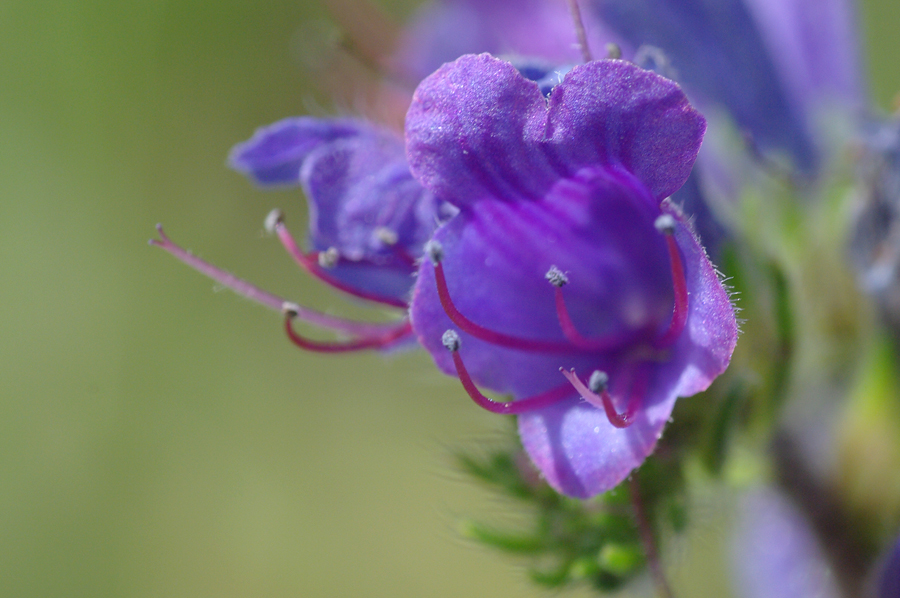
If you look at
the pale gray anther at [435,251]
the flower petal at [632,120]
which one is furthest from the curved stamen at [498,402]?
the flower petal at [632,120]

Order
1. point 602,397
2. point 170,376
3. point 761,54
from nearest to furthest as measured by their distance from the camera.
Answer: point 602,397, point 761,54, point 170,376

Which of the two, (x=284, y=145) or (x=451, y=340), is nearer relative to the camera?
(x=451, y=340)

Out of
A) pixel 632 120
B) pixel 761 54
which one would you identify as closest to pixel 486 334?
pixel 632 120

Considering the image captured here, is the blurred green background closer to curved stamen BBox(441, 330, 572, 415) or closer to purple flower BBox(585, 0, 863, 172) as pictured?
purple flower BBox(585, 0, 863, 172)

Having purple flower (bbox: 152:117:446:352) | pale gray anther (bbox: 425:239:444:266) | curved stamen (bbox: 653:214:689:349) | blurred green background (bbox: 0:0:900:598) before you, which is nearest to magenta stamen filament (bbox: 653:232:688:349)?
curved stamen (bbox: 653:214:689:349)

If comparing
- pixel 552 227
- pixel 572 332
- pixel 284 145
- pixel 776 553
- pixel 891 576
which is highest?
pixel 284 145

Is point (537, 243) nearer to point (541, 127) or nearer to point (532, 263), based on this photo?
point (532, 263)

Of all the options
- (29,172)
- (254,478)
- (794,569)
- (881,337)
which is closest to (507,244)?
(881,337)
